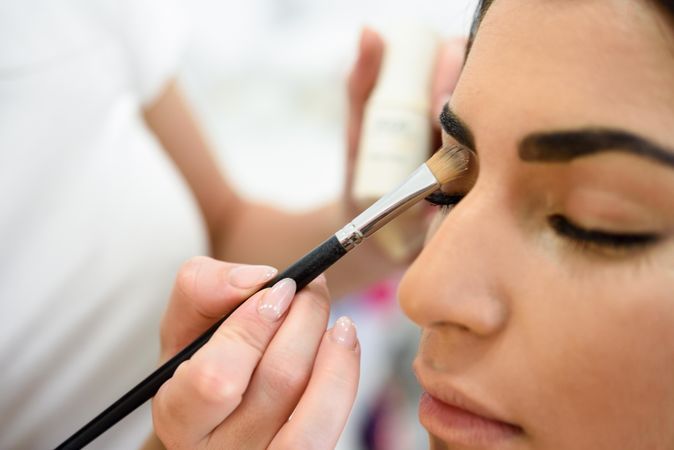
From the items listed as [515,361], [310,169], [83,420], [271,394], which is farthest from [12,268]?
[310,169]

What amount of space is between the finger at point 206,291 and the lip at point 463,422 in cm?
13

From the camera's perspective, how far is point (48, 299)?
661 mm

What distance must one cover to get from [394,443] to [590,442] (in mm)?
545

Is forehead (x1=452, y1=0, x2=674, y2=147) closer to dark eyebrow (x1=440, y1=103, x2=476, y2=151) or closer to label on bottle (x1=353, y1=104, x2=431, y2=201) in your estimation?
dark eyebrow (x1=440, y1=103, x2=476, y2=151)

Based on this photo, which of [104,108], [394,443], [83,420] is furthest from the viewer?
[394,443]

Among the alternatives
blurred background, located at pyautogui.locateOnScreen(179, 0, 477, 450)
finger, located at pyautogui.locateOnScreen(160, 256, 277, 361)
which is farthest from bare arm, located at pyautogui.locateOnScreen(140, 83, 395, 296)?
finger, located at pyautogui.locateOnScreen(160, 256, 277, 361)

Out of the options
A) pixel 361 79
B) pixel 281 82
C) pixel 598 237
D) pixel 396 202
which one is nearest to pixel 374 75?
pixel 361 79

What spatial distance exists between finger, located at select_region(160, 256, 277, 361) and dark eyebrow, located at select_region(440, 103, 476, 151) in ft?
0.49

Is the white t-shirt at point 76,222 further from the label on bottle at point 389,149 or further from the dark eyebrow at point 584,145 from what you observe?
the dark eyebrow at point 584,145

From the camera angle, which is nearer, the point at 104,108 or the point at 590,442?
the point at 590,442

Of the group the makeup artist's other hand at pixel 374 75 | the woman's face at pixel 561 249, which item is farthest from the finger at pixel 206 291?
the makeup artist's other hand at pixel 374 75

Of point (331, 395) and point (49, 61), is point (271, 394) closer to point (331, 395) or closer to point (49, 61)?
point (331, 395)

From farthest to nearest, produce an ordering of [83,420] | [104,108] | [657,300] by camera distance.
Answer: [104,108], [83,420], [657,300]

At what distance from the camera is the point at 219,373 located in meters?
0.40
